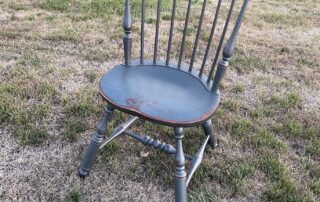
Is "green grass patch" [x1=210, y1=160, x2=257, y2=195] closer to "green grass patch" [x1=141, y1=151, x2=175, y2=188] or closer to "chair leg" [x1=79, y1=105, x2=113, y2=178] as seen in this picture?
"green grass patch" [x1=141, y1=151, x2=175, y2=188]

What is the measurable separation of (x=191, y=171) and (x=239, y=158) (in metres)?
0.55

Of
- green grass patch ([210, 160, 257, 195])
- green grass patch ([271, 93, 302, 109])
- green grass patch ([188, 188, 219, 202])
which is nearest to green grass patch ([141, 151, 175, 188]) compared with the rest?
green grass patch ([188, 188, 219, 202])

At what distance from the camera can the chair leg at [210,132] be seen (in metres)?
2.43

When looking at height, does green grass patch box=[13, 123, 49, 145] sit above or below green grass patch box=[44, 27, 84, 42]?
above

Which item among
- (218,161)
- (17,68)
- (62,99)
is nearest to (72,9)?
(17,68)

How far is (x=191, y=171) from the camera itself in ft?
7.25

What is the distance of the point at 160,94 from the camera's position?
2.00m

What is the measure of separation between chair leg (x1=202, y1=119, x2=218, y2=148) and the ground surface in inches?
2.8

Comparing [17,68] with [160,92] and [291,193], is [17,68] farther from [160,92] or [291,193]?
[291,193]

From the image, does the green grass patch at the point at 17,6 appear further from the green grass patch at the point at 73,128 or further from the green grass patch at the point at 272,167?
the green grass patch at the point at 272,167

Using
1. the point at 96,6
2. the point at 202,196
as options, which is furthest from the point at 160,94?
the point at 96,6

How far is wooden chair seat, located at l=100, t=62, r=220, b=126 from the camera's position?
184 centimetres

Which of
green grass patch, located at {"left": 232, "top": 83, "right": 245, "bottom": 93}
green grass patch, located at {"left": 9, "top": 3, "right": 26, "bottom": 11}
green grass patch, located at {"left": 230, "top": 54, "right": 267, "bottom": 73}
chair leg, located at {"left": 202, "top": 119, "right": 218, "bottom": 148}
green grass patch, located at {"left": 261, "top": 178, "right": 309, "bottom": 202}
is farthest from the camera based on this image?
green grass patch, located at {"left": 9, "top": 3, "right": 26, "bottom": 11}

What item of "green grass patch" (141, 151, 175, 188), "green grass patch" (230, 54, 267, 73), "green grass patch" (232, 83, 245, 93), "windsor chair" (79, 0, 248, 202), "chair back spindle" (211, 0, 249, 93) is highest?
"chair back spindle" (211, 0, 249, 93)
